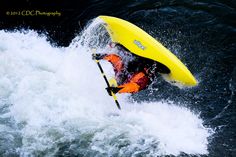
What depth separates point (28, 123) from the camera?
8383 mm

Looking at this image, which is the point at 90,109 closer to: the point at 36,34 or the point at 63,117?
the point at 63,117

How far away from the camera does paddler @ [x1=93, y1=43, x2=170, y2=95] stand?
7832 millimetres

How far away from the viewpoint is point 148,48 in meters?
8.22

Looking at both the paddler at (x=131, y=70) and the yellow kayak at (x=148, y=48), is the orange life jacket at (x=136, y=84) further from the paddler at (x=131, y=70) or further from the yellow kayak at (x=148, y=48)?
the yellow kayak at (x=148, y=48)

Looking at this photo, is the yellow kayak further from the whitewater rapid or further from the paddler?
the whitewater rapid

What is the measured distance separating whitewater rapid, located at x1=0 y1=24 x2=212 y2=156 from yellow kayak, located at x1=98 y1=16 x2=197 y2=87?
734mm

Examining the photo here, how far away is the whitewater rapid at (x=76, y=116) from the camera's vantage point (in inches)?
305

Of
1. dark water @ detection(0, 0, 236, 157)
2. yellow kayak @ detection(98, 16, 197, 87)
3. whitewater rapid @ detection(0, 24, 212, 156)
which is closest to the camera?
whitewater rapid @ detection(0, 24, 212, 156)

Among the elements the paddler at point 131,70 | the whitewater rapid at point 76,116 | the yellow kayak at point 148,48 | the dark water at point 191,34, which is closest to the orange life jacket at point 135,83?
the paddler at point 131,70

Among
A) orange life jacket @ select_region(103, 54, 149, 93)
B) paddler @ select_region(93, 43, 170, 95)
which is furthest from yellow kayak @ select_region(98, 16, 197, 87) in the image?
orange life jacket @ select_region(103, 54, 149, 93)

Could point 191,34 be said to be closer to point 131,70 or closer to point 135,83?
point 131,70

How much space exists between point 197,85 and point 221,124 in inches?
46.2

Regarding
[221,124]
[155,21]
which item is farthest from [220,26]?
[221,124]

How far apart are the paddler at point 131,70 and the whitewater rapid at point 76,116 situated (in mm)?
649
